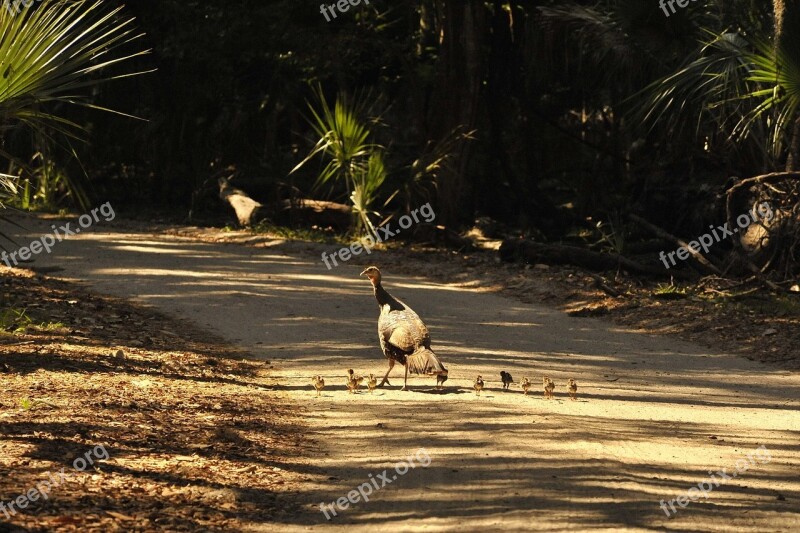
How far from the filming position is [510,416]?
759cm

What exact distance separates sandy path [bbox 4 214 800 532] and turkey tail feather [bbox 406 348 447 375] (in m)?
0.23

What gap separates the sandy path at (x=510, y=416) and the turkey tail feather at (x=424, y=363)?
0.23 meters

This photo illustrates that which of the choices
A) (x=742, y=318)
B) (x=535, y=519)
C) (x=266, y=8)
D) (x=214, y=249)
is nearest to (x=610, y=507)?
(x=535, y=519)

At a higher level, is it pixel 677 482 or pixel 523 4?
pixel 523 4

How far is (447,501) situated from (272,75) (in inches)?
734

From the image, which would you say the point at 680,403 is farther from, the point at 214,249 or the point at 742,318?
the point at 214,249

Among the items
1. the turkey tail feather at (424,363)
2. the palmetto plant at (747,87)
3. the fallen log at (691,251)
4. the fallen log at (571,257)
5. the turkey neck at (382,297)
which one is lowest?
the fallen log at (571,257)

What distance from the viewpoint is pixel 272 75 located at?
23406mm

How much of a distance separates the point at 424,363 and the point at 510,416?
31.3 inches

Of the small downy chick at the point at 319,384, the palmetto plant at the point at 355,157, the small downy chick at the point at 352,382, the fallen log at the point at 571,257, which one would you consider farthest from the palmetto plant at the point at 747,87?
the small downy chick at the point at 319,384

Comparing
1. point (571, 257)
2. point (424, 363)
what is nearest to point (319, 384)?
point (424, 363)

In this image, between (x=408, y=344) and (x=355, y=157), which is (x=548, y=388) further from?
(x=355, y=157)

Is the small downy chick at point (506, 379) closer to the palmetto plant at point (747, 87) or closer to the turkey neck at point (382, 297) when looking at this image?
the turkey neck at point (382, 297)

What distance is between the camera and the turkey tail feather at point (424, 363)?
8.05 m
